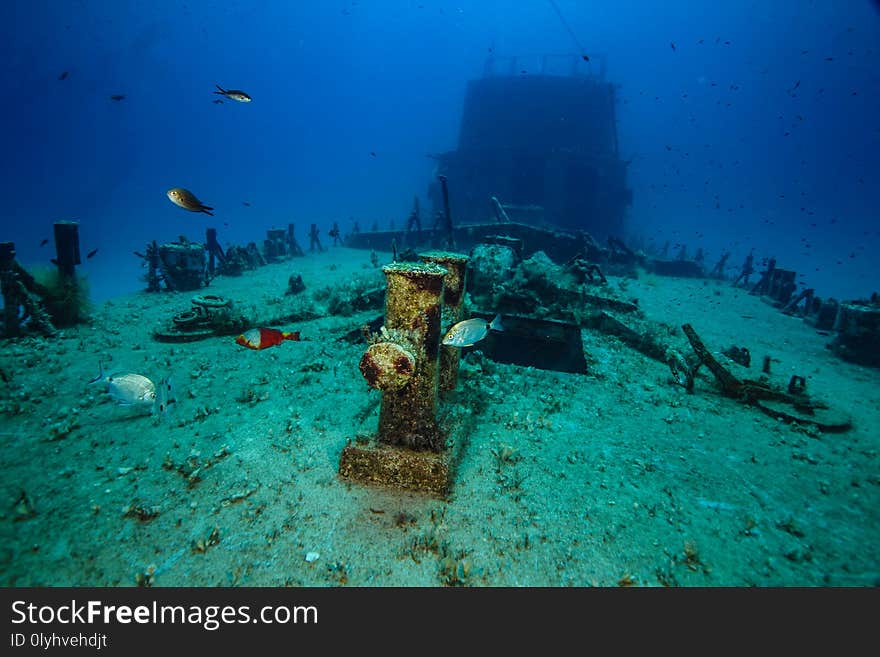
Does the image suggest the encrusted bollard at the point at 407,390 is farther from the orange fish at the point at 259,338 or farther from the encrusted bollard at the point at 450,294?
the orange fish at the point at 259,338

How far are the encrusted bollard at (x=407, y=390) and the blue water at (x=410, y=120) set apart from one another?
2658 inches

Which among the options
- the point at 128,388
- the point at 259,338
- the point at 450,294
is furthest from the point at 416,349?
the point at 128,388

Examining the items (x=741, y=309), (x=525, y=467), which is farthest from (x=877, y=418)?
(x=741, y=309)

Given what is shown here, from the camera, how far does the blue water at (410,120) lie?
92.5 metres

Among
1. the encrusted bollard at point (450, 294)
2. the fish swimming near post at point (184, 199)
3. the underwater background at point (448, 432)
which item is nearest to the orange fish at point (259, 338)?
the underwater background at point (448, 432)

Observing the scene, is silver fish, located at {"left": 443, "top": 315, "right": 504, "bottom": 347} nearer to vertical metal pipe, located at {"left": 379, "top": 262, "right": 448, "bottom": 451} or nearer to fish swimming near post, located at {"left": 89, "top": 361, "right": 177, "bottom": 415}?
vertical metal pipe, located at {"left": 379, "top": 262, "right": 448, "bottom": 451}

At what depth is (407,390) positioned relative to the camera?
383 cm

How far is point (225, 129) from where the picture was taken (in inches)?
7106

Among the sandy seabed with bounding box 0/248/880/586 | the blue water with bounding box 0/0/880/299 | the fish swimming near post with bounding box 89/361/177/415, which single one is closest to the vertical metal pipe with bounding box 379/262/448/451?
the sandy seabed with bounding box 0/248/880/586

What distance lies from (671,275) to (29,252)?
9133 cm

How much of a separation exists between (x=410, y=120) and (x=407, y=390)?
22621 cm

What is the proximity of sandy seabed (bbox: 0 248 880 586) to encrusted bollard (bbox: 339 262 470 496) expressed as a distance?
Answer: 234mm

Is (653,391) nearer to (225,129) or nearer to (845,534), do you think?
(845,534)

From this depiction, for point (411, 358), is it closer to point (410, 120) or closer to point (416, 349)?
point (416, 349)
